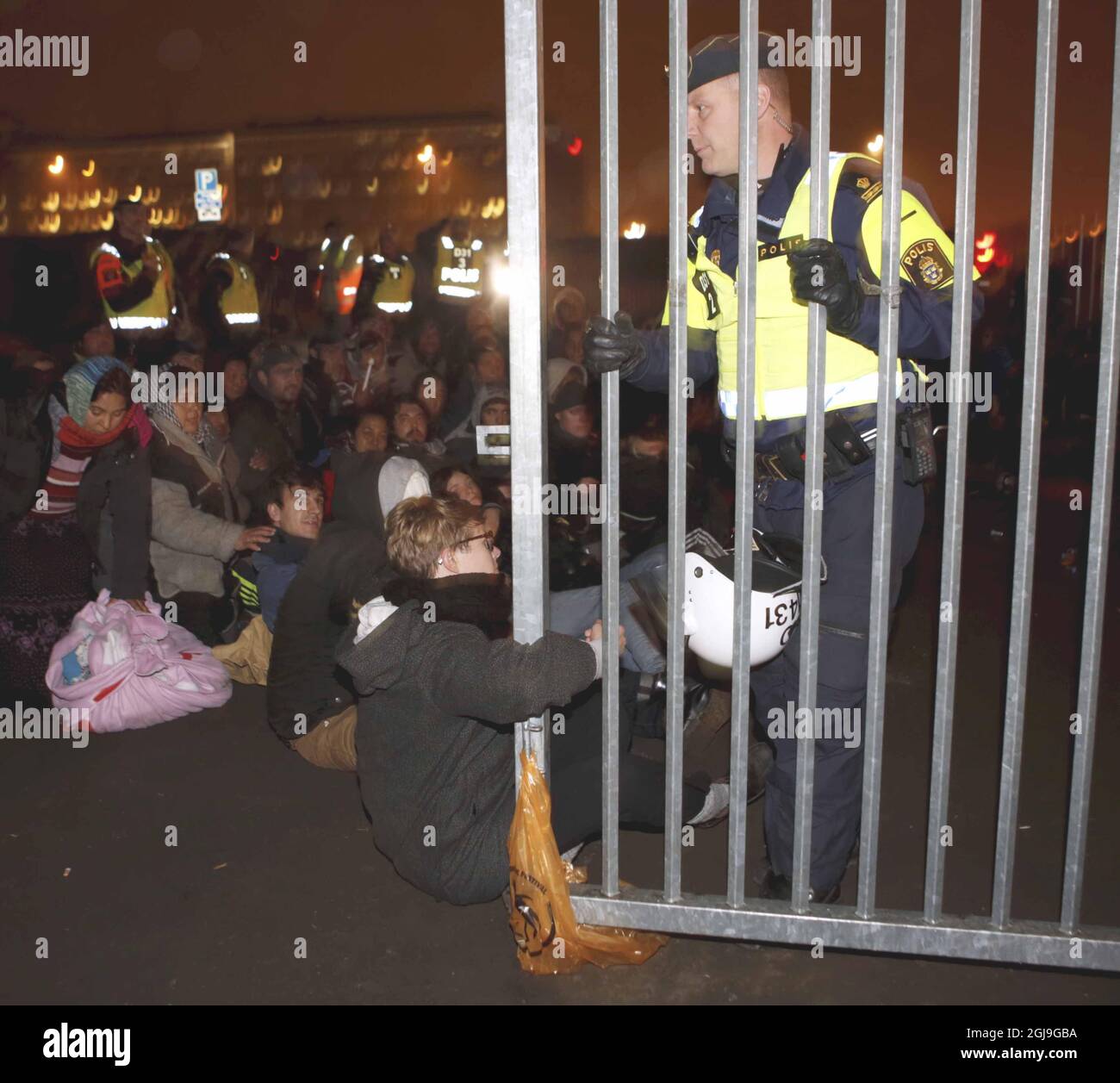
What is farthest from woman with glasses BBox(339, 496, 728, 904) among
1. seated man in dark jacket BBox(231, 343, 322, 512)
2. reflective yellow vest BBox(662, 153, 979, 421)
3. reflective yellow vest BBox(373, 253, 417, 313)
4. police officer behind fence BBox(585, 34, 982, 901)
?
reflective yellow vest BBox(373, 253, 417, 313)

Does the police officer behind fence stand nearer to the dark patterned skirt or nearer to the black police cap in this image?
the black police cap

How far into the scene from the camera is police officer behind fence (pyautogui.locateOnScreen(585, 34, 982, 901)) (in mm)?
2543

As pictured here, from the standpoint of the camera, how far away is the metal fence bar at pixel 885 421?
7.43 ft

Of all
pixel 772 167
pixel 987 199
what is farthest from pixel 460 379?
pixel 987 199

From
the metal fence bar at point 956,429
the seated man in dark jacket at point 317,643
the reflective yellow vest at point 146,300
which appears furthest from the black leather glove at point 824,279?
the reflective yellow vest at point 146,300

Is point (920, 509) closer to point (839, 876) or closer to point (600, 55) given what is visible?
point (839, 876)

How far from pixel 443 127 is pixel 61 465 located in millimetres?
15357

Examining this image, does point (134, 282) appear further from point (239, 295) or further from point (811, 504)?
point (811, 504)

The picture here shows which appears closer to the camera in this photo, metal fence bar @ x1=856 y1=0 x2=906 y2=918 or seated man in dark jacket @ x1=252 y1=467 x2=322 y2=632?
metal fence bar @ x1=856 y1=0 x2=906 y2=918

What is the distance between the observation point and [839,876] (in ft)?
9.73

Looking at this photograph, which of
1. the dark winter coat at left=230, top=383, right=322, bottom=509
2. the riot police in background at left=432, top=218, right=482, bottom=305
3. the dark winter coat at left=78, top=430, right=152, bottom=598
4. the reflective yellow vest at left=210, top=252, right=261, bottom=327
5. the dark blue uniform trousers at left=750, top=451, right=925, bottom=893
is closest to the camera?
the dark blue uniform trousers at left=750, top=451, right=925, bottom=893

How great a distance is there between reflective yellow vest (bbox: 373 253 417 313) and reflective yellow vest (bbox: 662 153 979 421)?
27.3 feet

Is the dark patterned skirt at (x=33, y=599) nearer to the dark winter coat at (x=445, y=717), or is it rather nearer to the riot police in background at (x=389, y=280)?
the dark winter coat at (x=445, y=717)

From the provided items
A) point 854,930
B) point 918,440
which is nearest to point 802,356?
point 918,440
